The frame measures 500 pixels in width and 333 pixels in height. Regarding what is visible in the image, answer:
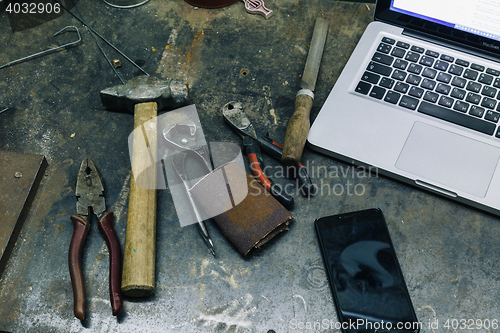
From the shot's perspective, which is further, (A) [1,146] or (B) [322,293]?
(A) [1,146]

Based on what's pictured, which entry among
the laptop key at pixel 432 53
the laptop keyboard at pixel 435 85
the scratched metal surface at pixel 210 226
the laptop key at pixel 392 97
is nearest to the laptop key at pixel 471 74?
the laptop keyboard at pixel 435 85

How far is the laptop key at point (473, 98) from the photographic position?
41.5 inches

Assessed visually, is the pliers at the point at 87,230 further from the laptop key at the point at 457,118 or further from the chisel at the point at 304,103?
the laptop key at the point at 457,118

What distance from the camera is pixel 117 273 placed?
870 mm

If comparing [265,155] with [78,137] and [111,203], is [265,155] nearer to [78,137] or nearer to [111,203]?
[111,203]

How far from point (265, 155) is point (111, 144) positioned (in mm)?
466

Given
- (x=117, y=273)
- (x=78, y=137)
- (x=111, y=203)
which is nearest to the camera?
(x=117, y=273)

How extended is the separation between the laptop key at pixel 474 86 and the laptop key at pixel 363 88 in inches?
11.0

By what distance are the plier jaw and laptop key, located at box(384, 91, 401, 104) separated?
0.85 meters

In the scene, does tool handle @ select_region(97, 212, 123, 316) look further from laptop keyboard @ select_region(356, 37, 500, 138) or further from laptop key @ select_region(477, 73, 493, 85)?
laptop key @ select_region(477, 73, 493, 85)

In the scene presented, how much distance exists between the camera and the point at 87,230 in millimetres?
956

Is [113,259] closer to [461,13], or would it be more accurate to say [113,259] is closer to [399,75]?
[399,75]

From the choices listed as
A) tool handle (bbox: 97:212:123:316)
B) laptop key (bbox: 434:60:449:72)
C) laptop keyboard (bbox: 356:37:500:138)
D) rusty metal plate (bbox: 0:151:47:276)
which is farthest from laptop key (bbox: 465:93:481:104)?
rusty metal plate (bbox: 0:151:47:276)

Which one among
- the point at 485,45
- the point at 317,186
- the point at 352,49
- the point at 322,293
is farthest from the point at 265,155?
the point at 485,45
